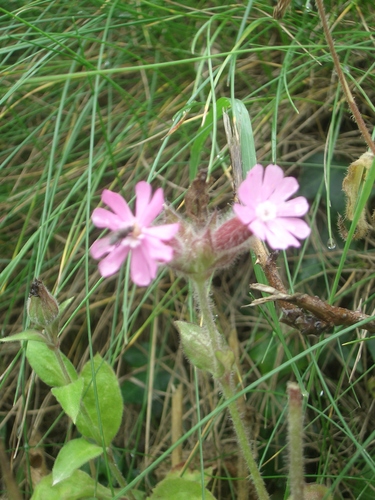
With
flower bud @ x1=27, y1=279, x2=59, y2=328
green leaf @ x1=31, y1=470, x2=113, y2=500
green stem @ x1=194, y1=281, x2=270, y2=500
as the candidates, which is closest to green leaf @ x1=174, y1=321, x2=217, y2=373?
green stem @ x1=194, y1=281, x2=270, y2=500

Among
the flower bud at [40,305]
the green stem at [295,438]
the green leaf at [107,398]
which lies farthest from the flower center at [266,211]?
the green leaf at [107,398]

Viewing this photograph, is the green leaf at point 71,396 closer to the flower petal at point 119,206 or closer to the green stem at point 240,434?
the green stem at point 240,434

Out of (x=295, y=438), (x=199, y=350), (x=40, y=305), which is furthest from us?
(x=40, y=305)

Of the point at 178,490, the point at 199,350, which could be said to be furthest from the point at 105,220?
the point at 178,490

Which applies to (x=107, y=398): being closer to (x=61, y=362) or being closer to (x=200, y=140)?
(x=61, y=362)

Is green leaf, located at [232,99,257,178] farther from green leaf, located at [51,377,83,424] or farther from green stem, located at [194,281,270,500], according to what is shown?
green leaf, located at [51,377,83,424]

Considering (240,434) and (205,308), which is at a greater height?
(205,308)

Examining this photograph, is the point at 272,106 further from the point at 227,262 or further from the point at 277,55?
the point at 227,262
